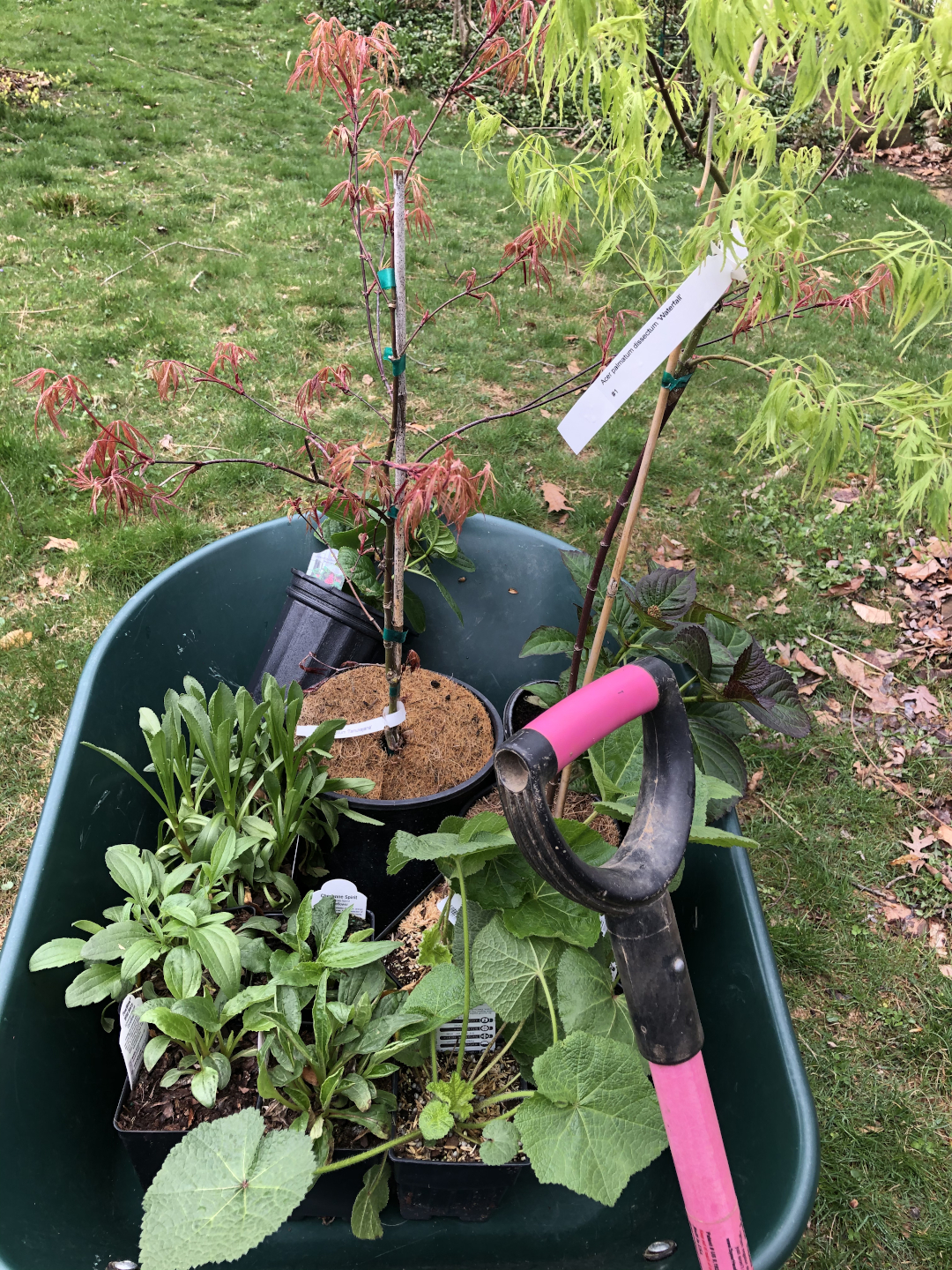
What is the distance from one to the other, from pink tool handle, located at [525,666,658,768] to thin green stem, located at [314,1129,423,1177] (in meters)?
0.60

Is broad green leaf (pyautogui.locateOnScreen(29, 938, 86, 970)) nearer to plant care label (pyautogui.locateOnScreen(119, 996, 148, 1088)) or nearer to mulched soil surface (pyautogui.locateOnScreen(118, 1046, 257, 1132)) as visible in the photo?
plant care label (pyautogui.locateOnScreen(119, 996, 148, 1088))

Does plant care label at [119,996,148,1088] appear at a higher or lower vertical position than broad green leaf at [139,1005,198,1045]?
lower

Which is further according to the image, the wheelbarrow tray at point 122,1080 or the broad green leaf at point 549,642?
the broad green leaf at point 549,642

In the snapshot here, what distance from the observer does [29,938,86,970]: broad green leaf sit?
3.06 ft

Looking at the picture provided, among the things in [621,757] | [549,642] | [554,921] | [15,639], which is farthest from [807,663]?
[15,639]

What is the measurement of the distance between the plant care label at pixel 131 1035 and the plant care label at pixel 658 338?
85cm

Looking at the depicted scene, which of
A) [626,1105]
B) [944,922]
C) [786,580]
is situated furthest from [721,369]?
[626,1105]

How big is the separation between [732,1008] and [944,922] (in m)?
1.18

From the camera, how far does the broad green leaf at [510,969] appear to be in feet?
3.25

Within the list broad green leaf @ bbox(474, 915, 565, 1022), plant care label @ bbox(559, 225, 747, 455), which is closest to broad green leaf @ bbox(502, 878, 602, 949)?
broad green leaf @ bbox(474, 915, 565, 1022)

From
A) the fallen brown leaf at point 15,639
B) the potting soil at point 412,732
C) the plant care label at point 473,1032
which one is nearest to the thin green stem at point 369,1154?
the plant care label at point 473,1032

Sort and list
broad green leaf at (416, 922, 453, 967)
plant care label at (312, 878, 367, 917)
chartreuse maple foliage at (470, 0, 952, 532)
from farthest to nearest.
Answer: plant care label at (312, 878, 367, 917) < broad green leaf at (416, 922, 453, 967) < chartreuse maple foliage at (470, 0, 952, 532)

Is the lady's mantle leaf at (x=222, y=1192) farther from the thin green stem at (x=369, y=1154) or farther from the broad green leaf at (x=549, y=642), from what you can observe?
the broad green leaf at (x=549, y=642)

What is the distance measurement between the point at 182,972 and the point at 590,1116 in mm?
509
